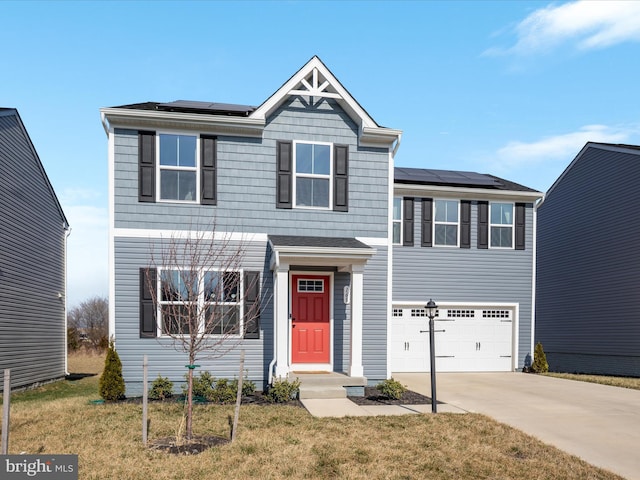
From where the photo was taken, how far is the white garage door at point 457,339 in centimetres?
1609

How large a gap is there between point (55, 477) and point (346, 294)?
7400 mm

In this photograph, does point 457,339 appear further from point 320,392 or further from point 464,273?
point 320,392

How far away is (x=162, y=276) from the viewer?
1099 centimetres

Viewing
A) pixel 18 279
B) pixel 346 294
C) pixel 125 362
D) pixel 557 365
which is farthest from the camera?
pixel 557 365

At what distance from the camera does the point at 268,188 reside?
38.6 feet

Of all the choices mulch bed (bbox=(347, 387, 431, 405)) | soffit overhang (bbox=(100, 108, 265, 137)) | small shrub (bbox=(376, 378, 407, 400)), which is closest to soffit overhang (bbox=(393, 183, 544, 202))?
soffit overhang (bbox=(100, 108, 265, 137))

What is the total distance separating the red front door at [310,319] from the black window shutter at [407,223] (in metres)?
4.63

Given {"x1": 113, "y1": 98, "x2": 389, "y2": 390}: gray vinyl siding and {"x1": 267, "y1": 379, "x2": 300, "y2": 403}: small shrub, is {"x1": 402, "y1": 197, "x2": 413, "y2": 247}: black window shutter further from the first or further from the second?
{"x1": 267, "y1": 379, "x2": 300, "y2": 403}: small shrub

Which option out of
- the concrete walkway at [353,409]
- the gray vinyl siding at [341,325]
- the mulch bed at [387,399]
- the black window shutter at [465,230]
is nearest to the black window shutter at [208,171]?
the gray vinyl siding at [341,325]

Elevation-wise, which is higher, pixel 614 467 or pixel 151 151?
pixel 151 151

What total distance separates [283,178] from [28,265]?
910 cm

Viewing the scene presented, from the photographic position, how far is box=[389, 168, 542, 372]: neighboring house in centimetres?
1603

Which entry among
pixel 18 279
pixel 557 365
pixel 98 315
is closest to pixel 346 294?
pixel 18 279

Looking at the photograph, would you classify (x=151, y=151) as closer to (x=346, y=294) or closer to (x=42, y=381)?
(x=346, y=294)
